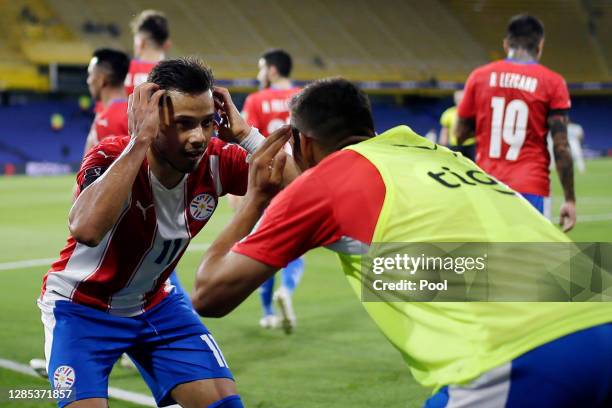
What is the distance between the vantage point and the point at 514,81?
679cm

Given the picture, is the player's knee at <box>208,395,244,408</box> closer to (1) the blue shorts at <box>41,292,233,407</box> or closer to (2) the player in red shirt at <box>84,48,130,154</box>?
(1) the blue shorts at <box>41,292,233,407</box>

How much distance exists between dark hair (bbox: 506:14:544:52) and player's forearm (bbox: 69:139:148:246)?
4.28 meters

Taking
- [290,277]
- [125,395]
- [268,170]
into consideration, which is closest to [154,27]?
[290,277]

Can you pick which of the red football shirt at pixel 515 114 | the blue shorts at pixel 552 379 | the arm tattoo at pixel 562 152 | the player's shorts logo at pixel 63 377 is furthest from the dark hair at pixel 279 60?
the blue shorts at pixel 552 379

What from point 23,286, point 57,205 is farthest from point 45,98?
point 23,286

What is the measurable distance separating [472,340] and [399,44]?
4142 cm

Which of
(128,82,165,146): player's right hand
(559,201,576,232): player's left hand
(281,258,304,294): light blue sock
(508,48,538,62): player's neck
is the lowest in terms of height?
(281,258,304,294): light blue sock

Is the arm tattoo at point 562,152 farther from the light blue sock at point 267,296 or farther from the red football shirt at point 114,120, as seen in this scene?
the red football shirt at point 114,120

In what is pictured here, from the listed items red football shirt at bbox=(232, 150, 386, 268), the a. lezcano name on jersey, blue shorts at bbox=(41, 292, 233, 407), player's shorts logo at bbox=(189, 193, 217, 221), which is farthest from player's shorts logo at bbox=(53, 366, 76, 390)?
the a. lezcano name on jersey

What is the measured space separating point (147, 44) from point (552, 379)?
5.96m

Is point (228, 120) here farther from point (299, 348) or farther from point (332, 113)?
point (299, 348)

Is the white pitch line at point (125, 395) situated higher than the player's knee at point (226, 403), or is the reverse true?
the player's knee at point (226, 403)

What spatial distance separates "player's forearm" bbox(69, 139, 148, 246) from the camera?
3343 mm

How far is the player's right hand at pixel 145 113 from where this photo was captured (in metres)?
3.36
